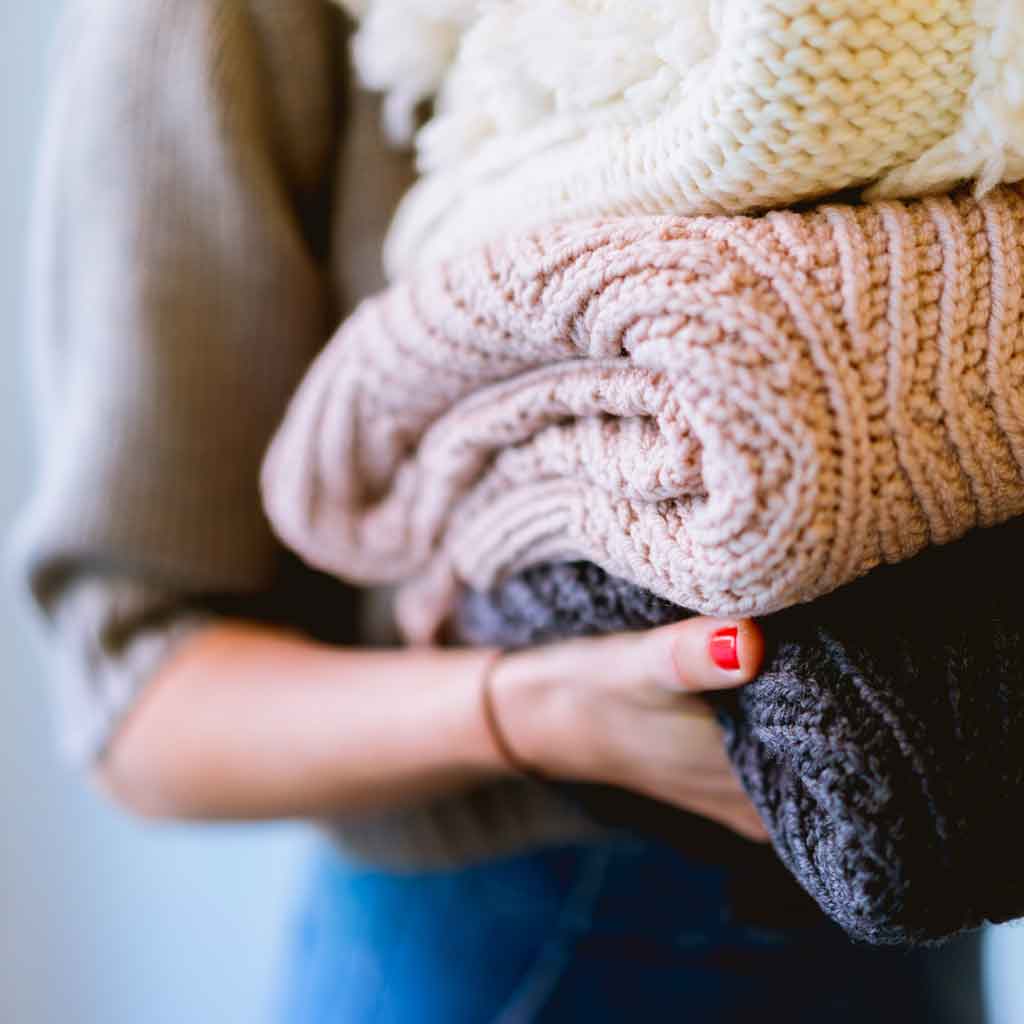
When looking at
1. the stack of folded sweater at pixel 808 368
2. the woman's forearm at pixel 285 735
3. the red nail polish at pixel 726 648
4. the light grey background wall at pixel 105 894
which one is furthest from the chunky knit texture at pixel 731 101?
the light grey background wall at pixel 105 894

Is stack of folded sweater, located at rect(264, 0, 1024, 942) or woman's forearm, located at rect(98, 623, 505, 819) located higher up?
stack of folded sweater, located at rect(264, 0, 1024, 942)

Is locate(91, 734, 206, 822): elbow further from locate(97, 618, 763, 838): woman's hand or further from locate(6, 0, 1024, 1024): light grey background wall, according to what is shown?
locate(6, 0, 1024, 1024): light grey background wall

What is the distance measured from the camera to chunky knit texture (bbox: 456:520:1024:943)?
0.75ft

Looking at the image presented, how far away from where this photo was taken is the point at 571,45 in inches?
10.2

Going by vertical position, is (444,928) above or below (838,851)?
below

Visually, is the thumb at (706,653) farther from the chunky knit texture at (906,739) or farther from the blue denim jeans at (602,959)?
the blue denim jeans at (602,959)

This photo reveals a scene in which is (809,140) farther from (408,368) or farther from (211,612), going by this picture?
(211,612)

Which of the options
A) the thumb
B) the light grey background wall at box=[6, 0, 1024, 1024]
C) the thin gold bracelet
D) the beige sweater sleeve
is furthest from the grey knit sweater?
the light grey background wall at box=[6, 0, 1024, 1024]

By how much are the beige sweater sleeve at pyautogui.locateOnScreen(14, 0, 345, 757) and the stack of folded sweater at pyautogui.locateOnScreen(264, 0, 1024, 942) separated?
0.58ft

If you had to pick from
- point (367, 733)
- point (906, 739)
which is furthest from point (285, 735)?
point (906, 739)

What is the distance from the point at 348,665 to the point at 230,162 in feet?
0.73

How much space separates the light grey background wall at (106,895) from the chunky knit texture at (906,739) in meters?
0.78

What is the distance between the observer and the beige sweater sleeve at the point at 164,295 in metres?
0.43

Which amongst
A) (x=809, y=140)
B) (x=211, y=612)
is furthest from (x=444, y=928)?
(x=809, y=140)
